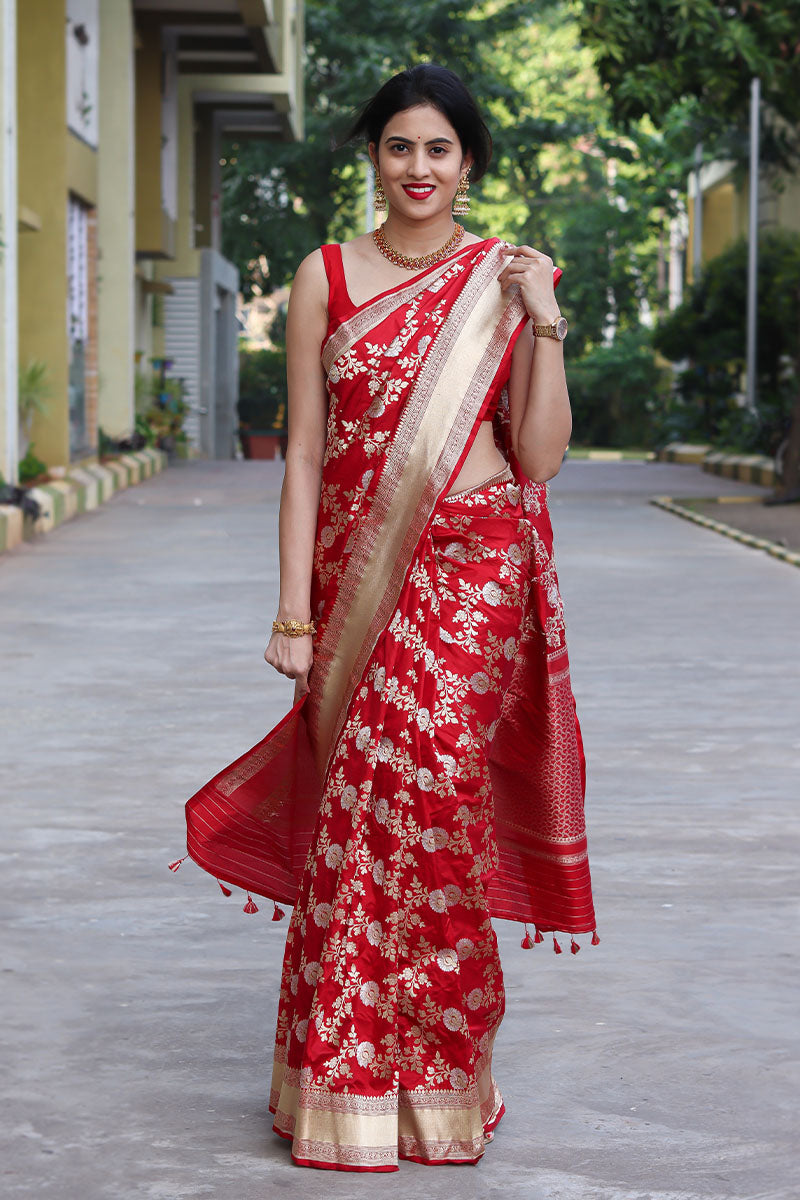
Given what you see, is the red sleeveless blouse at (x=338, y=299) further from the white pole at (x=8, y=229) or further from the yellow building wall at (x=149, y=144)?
the yellow building wall at (x=149, y=144)

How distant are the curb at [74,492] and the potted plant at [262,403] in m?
10.3

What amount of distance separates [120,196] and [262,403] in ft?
58.5

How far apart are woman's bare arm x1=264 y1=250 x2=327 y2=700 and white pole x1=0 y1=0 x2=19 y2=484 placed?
A: 12940 millimetres

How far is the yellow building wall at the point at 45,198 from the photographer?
20.4 metres

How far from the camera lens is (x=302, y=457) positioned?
12.1ft

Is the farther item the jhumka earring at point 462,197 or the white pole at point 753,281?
the white pole at point 753,281

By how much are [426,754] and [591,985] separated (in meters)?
1.33

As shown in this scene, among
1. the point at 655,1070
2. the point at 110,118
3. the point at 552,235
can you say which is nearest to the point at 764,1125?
the point at 655,1070

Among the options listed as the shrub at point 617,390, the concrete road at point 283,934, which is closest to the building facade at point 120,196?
the concrete road at point 283,934

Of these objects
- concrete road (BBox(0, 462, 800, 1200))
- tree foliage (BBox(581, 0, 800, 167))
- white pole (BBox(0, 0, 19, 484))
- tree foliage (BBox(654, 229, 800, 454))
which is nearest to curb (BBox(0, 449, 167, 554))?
white pole (BBox(0, 0, 19, 484))

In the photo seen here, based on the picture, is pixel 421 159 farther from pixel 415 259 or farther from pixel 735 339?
pixel 735 339

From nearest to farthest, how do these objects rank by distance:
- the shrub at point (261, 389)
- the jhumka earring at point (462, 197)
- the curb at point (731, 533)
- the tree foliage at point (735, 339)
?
1. the jhumka earring at point (462, 197)
2. the curb at point (731, 533)
3. the tree foliage at point (735, 339)
4. the shrub at point (261, 389)

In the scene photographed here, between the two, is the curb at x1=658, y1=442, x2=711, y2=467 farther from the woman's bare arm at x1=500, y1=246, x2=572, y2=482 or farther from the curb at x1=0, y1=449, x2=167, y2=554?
the woman's bare arm at x1=500, y1=246, x2=572, y2=482

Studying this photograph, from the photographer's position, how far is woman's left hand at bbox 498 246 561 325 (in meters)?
3.52
